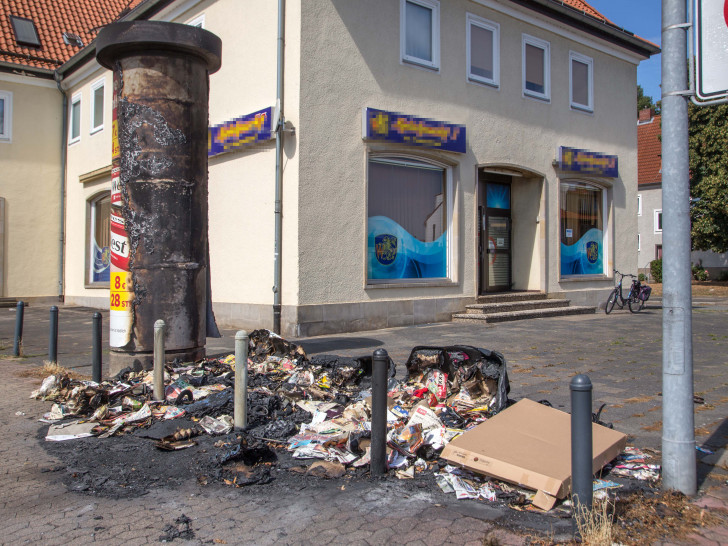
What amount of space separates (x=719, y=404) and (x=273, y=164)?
27.7 feet

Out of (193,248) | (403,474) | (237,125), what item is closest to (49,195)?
(237,125)

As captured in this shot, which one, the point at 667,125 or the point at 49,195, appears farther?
the point at 49,195

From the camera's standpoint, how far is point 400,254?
13359mm

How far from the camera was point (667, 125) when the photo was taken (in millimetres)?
4121

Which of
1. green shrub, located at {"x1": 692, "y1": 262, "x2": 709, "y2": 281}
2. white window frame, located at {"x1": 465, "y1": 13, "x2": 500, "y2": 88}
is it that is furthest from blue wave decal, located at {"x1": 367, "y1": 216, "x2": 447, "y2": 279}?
green shrub, located at {"x1": 692, "y1": 262, "x2": 709, "y2": 281}

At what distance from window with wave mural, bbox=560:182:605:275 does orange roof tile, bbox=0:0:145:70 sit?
14200 millimetres

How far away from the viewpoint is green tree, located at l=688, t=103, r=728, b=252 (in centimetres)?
2938

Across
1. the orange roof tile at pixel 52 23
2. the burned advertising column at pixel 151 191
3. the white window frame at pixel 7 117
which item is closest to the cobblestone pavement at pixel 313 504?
the burned advertising column at pixel 151 191

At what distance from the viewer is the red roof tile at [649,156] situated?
4006 cm

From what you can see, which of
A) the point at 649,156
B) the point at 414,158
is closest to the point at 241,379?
the point at 414,158

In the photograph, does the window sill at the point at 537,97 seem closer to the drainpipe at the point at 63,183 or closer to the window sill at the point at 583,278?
the window sill at the point at 583,278

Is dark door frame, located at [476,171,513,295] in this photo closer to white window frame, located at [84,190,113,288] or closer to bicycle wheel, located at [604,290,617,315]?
bicycle wheel, located at [604,290,617,315]

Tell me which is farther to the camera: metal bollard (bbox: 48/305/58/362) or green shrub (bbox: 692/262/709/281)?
green shrub (bbox: 692/262/709/281)

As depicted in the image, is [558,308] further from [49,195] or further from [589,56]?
[49,195]
